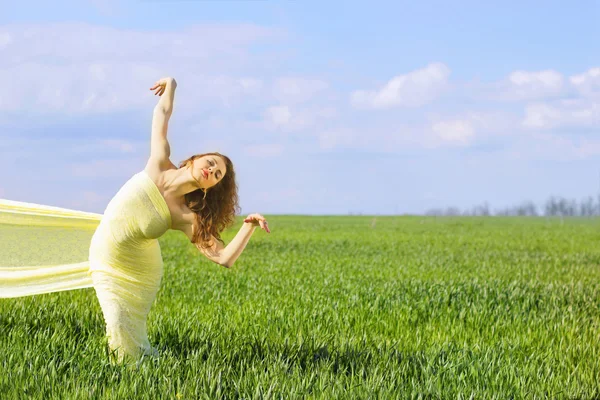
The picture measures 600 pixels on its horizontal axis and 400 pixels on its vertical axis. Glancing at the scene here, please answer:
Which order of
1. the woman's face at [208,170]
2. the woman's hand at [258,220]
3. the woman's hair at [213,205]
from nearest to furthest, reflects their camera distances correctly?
the woman's hand at [258,220], the woman's face at [208,170], the woman's hair at [213,205]

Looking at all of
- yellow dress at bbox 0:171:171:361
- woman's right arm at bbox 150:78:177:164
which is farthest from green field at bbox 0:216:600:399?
woman's right arm at bbox 150:78:177:164

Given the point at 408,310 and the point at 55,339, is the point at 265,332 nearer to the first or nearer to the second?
the point at 55,339

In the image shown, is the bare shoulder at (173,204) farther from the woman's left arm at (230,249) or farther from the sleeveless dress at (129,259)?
the woman's left arm at (230,249)

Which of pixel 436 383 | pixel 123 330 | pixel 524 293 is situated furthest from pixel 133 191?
pixel 524 293

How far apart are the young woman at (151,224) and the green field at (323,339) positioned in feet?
1.49

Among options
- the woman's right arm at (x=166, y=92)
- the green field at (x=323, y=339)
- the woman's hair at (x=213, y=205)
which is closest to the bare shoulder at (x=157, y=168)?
the woman's hair at (x=213, y=205)

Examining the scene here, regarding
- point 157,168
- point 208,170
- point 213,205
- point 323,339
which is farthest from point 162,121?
point 323,339

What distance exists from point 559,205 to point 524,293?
186 metres

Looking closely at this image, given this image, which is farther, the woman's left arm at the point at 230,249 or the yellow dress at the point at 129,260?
the woman's left arm at the point at 230,249

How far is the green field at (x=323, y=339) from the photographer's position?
5648 millimetres

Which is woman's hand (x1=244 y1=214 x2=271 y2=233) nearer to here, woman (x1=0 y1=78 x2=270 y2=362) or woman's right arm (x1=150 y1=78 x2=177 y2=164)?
woman (x1=0 y1=78 x2=270 y2=362)

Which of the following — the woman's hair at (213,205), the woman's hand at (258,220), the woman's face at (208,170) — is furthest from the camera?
the woman's hair at (213,205)

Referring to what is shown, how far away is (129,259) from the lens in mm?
5977

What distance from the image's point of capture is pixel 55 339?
281 inches
